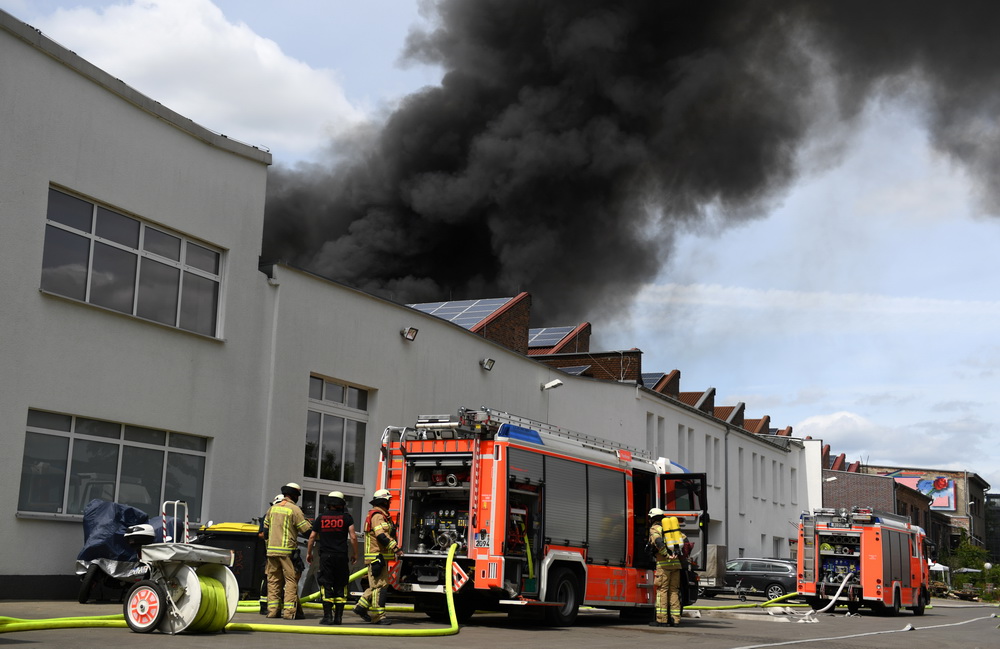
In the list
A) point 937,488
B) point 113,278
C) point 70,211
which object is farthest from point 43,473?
point 937,488

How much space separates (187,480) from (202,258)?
12.7 ft

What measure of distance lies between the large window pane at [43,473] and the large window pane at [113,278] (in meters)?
2.31

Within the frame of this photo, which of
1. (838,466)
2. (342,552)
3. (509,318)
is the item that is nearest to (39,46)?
(342,552)

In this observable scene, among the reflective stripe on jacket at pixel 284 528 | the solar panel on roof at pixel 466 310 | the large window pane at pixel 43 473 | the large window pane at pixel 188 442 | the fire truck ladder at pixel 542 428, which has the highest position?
the solar panel on roof at pixel 466 310

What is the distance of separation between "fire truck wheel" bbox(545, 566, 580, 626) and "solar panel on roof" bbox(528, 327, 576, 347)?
78.5 feet

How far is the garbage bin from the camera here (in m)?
15.3

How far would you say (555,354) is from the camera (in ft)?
123

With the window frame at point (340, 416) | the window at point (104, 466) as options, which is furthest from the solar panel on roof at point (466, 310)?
the window at point (104, 466)

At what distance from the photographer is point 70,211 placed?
15.4 m

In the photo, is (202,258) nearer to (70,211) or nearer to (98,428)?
(70,211)

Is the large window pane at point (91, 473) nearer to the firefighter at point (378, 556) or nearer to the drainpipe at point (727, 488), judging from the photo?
the firefighter at point (378, 556)

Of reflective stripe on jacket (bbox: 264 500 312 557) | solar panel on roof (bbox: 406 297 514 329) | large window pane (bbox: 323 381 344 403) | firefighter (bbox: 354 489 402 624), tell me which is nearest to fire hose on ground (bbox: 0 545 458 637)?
firefighter (bbox: 354 489 402 624)

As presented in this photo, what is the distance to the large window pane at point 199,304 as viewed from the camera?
17.4 m

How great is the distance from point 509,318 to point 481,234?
258 inches
